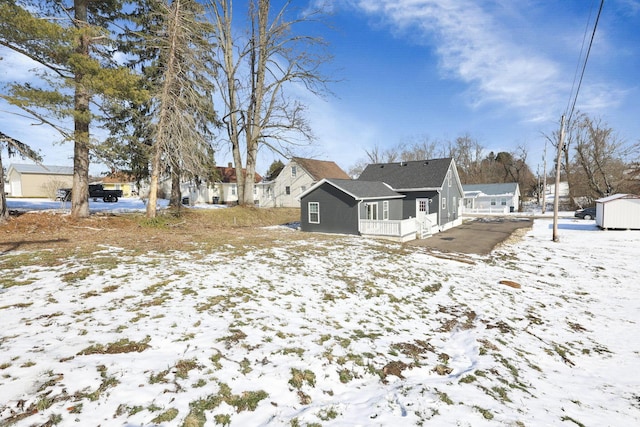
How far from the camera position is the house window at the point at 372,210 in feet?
63.9

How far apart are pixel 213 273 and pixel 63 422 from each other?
17.1 feet

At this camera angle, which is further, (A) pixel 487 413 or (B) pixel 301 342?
(B) pixel 301 342

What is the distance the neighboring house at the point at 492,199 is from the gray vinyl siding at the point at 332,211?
32014 millimetres

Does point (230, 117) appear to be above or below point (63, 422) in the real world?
above

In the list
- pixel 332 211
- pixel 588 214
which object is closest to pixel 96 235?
pixel 332 211

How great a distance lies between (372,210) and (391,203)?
3417 mm

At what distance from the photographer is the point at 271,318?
589 centimetres

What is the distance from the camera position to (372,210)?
19797 mm

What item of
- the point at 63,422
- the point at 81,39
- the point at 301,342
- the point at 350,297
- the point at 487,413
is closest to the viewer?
the point at 63,422

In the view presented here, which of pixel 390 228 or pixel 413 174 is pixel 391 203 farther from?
pixel 413 174

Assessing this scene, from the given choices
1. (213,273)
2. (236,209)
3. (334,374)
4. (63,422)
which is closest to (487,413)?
(334,374)

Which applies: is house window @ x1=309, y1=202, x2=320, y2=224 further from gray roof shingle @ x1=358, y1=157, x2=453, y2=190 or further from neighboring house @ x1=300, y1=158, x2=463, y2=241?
gray roof shingle @ x1=358, y1=157, x2=453, y2=190

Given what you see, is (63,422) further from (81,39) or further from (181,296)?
(81,39)

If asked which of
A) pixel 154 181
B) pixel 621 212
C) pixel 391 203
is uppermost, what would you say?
pixel 154 181
